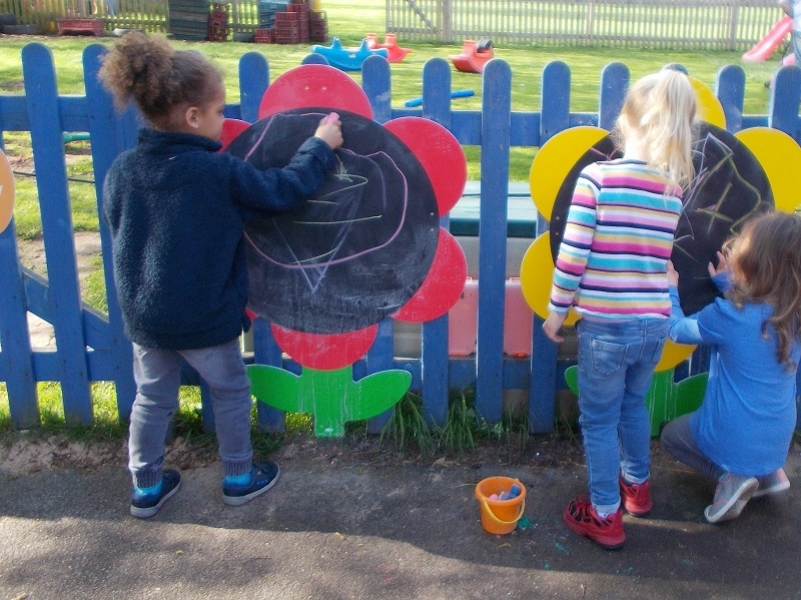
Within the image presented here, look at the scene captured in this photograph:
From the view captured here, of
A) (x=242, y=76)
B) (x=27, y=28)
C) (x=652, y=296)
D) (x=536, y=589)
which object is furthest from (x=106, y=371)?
(x=27, y=28)

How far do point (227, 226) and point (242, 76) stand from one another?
66 centimetres

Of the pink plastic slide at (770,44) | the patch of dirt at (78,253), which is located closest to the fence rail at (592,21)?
the pink plastic slide at (770,44)

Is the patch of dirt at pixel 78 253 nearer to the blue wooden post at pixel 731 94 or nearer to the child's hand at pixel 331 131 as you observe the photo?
the child's hand at pixel 331 131

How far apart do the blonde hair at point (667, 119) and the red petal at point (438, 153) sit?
0.73 meters

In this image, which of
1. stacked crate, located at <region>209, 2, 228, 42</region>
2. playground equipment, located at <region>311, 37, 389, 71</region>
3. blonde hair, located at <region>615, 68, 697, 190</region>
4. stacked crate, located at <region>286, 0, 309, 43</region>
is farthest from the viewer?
stacked crate, located at <region>209, 2, 228, 42</region>

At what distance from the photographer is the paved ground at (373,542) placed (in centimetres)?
270

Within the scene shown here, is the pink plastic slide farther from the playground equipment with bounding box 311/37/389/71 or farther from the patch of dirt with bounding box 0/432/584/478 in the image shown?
the patch of dirt with bounding box 0/432/584/478

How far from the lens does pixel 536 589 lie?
268 centimetres

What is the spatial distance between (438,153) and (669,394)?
134 centimetres

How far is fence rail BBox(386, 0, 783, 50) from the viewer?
65.4 ft

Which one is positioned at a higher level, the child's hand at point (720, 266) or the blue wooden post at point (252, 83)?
the blue wooden post at point (252, 83)

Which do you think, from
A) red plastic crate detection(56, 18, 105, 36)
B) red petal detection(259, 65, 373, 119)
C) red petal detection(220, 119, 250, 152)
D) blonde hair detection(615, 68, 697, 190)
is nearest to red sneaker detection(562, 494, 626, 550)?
blonde hair detection(615, 68, 697, 190)

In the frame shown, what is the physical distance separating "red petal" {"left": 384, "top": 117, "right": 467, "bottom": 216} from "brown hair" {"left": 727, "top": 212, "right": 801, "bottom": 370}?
1013 millimetres

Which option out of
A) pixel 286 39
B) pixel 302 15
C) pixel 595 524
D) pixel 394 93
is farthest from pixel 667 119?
pixel 302 15
